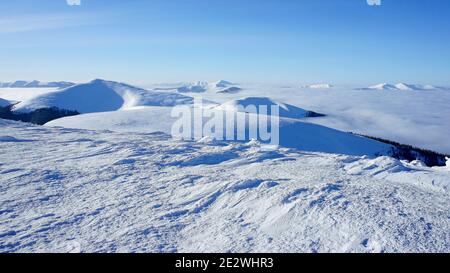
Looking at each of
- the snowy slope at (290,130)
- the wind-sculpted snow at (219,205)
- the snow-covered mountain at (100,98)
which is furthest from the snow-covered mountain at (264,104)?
the wind-sculpted snow at (219,205)

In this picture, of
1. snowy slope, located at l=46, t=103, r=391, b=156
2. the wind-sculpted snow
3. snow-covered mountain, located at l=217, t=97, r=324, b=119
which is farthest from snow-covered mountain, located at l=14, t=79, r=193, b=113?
the wind-sculpted snow

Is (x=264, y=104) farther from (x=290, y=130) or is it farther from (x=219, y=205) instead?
(x=219, y=205)

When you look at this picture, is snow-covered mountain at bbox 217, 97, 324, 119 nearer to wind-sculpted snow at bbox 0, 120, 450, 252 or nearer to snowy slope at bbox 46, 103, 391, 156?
snowy slope at bbox 46, 103, 391, 156

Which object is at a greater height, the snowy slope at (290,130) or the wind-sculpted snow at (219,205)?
the wind-sculpted snow at (219,205)

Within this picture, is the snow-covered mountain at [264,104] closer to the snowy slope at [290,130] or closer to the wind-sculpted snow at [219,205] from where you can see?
the snowy slope at [290,130]

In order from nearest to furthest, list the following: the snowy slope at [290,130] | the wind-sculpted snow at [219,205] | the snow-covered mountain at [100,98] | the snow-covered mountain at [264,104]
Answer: the wind-sculpted snow at [219,205] < the snowy slope at [290,130] < the snow-covered mountain at [100,98] < the snow-covered mountain at [264,104]
